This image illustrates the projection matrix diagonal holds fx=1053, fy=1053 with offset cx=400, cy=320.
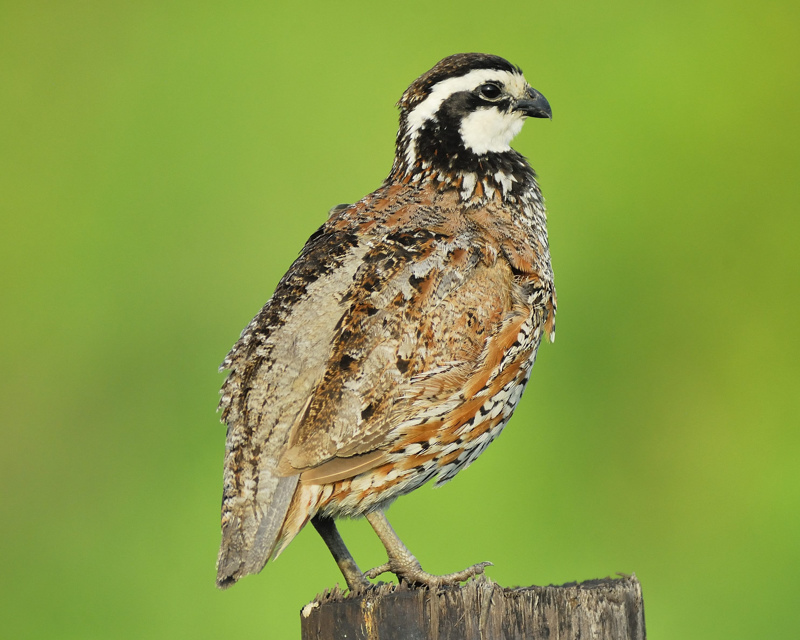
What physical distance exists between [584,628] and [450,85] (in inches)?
84.8

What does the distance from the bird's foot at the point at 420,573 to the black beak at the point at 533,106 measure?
1.86 m

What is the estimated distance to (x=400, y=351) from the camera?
3426 millimetres

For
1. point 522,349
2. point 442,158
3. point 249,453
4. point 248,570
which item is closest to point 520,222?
point 442,158

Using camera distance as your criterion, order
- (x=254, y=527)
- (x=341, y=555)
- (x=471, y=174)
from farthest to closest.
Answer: (x=471, y=174), (x=341, y=555), (x=254, y=527)

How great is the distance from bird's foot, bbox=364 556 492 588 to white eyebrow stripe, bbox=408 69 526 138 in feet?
5.57

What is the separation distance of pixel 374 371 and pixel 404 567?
755 mm

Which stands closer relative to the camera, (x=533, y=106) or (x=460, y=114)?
(x=460, y=114)

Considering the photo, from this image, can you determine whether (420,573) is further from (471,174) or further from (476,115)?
(476,115)

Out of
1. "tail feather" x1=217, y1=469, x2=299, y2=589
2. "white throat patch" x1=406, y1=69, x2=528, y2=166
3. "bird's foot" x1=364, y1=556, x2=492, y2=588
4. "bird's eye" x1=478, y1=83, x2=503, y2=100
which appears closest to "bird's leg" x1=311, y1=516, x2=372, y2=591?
"bird's foot" x1=364, y1=556, x2=492, y2=588

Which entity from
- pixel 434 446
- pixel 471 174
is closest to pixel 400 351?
pixel 434 446

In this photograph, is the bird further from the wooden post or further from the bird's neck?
the wooden post

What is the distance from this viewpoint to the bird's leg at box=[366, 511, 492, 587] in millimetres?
3533

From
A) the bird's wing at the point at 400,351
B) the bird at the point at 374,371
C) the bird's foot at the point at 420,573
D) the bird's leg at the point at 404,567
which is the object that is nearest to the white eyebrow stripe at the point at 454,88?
the bird at the point at 374,371

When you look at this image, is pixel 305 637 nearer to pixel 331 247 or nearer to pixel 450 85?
pixel 331 247
